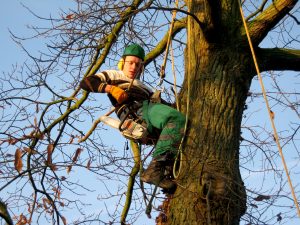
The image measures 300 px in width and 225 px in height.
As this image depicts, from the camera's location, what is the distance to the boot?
3.30m

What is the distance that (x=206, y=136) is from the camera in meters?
3.30

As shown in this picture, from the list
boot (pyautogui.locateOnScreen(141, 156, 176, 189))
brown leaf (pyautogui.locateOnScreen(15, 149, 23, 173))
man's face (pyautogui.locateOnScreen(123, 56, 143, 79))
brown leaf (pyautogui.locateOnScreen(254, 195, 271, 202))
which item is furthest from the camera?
man's face (pyautogui.locateOnScreen(123, 56, 143, 79))

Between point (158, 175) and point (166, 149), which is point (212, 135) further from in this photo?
point (158, 175)

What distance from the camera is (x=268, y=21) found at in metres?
3.74

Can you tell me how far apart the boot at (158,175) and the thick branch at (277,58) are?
1124 mm

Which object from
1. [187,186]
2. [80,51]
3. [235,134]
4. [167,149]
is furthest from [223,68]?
[80,51]

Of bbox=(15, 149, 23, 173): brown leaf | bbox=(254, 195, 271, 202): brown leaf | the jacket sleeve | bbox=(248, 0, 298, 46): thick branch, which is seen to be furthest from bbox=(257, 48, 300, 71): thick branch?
bbox=(15, 149, 23, 173): brown leaf

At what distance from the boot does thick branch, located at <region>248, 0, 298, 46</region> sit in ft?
3.81

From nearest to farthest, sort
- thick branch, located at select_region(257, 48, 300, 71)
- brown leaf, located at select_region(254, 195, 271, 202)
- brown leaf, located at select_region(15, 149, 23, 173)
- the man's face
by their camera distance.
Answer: brown leaf, located at select_region(15, 149, 23, 173)
brown leaf, located at select_region(254, 195, 271, 202)
thick branch, located at select_region(257, 48, 300, 71)
the man's face

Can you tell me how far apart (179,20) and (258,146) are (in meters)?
1.36

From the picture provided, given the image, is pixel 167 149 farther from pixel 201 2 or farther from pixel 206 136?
pixel 201 2

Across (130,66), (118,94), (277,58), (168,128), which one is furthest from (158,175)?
(277,58)

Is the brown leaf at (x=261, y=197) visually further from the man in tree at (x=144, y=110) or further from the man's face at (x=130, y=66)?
the man's face at (x=130, y=66)

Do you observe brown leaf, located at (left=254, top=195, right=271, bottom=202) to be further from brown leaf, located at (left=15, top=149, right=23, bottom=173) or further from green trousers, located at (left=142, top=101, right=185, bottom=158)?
brown leaf, located at (left=15, top=149, right=23, bottom=173)
